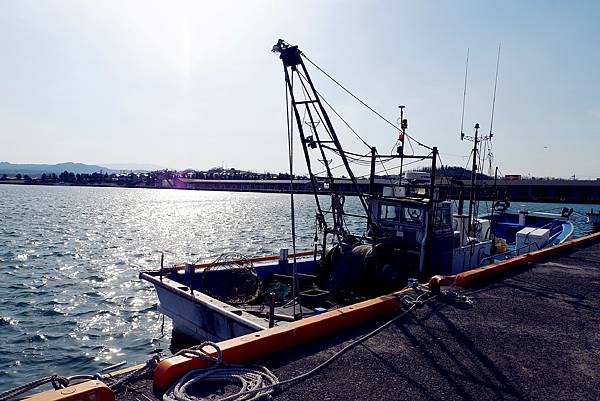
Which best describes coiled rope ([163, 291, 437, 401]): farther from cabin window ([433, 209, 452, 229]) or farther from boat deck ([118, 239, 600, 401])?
cabin window ([433, 209, 452, 229])

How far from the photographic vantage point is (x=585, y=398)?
4738mm

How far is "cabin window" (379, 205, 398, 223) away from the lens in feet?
41.2

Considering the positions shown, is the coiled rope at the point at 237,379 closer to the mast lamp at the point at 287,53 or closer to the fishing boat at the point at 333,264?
the fishing boat at the point at 333,264

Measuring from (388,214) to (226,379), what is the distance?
8.87 m

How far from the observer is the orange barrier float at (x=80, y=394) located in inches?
146

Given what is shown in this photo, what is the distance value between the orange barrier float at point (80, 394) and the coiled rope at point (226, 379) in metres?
0.60

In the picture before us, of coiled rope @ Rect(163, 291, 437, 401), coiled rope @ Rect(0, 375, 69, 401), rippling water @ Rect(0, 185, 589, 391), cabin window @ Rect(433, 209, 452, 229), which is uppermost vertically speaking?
cabin window @ Rect(433, 209, 452, 229)

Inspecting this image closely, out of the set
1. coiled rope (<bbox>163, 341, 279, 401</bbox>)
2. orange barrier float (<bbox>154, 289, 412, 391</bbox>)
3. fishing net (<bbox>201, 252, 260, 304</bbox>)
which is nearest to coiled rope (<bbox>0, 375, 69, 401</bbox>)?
orange barrier float (<bbox>154, 289, 412, 391</bbox>)

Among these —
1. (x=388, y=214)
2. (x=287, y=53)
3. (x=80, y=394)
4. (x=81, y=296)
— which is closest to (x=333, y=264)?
(x=388, y=214)

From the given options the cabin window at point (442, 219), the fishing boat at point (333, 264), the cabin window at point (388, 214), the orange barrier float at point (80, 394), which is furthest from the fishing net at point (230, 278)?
the orange barrier float at point (80, 394)

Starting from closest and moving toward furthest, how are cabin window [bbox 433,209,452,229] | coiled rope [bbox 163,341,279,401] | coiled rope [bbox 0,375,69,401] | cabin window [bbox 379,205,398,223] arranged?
coiled rope [bbox 0,375,69,401] → coiled rope [bbox 163,341,279,401] → cabin window [bbox 433,209,452,229] → cabin window [bbox 379,205,398,223]

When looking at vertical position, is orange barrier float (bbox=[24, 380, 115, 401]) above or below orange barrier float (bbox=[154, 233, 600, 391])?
above

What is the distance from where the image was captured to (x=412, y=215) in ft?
40.3

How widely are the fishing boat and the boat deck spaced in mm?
2739
